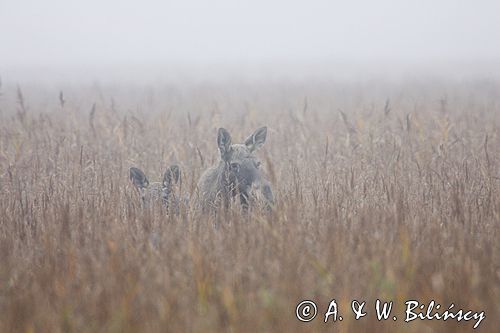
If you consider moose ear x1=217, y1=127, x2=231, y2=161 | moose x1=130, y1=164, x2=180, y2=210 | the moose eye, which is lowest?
moose x1=130, y1=164, x2=180, y2=210

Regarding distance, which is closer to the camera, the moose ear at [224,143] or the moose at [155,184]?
the moose ear at [224,143]

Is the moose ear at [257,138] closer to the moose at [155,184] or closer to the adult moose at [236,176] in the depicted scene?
the adult moose at [236,176]

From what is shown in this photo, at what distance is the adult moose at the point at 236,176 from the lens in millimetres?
6480

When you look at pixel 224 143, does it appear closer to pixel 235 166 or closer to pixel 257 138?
pixel 235 166

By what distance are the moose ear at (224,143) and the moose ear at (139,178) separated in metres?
1.06

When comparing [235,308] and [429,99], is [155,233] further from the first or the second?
[429,99]

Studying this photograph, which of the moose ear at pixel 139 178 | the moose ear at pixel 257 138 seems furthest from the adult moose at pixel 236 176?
the moose ear at pixel 139 178

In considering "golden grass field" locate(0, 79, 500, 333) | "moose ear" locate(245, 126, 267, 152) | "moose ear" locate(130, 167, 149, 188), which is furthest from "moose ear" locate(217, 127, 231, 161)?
"golden grass field" locate(0, 79, 500, 333)

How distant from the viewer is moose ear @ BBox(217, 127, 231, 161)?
6809mm

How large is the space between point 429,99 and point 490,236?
460 inches

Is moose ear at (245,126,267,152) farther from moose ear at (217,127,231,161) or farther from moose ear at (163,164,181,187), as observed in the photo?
moose ear at (163,164,181,187)

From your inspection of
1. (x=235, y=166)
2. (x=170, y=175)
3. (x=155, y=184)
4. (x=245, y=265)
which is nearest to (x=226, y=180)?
(x=235, y=166)

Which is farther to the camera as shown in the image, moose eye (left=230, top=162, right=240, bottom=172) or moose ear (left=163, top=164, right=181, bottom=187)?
moose ear (left=163, top=164, right=181, bottom=187)

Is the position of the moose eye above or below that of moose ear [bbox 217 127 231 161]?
below
